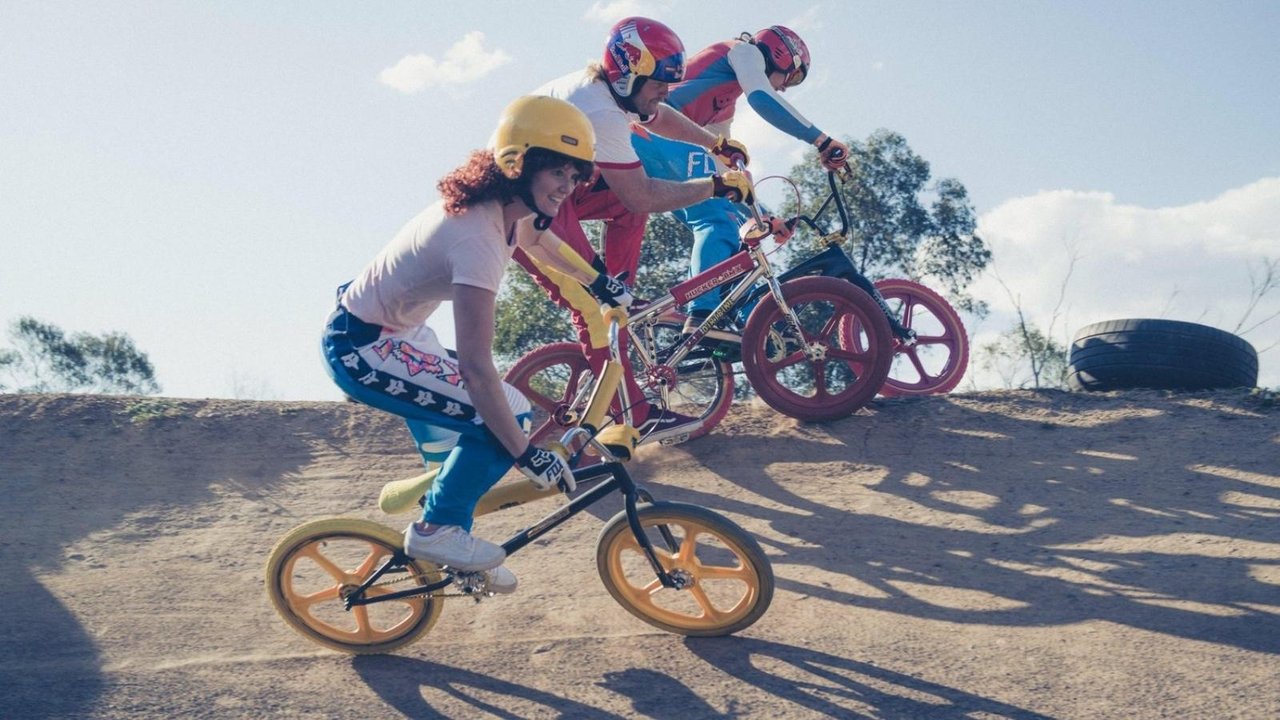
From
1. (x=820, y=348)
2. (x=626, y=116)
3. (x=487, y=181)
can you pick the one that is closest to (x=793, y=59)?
(x=626, y=116)

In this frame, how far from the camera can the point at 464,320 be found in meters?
3.64

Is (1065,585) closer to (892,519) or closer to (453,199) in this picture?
(892,519)

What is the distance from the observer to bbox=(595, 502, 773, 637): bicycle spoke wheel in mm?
4145

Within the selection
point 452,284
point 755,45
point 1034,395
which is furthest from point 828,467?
point 452,284

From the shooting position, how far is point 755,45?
6617 mm

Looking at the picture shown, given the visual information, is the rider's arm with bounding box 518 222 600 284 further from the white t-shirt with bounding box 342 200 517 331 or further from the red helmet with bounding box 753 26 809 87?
the red helmet with bounding box 753 26 809 87

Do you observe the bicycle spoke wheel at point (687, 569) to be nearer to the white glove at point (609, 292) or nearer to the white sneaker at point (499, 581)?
the white sneaker at point (499, 581)

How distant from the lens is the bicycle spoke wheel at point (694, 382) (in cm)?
645

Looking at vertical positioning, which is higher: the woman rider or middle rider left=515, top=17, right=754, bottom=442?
middle rider left=515, top=17, right=754, bottom=442

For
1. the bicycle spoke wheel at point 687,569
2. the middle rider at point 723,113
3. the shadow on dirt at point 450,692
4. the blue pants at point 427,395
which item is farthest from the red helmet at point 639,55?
the shadow on dirt at point 450,692

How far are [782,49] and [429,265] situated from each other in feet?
11.7

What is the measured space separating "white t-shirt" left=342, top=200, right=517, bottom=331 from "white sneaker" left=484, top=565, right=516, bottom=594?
964 millimetres

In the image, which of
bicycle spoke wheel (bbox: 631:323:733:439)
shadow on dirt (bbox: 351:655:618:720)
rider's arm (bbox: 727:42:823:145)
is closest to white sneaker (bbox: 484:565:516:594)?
shadow on dirt (bbox: 351:655:618:720)

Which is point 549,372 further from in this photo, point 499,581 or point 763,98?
point 499,581
